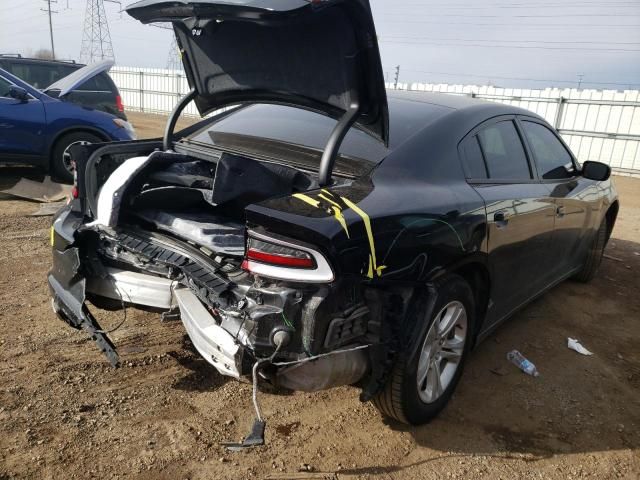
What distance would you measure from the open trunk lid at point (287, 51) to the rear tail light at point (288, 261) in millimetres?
877

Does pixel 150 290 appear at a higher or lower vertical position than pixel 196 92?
lower

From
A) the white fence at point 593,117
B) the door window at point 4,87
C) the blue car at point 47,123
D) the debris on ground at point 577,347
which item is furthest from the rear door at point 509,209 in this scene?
the white fence at point 593,117

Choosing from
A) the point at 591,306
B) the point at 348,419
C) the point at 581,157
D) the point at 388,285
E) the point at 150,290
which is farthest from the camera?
the point at 581,157

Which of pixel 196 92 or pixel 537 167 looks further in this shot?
pixel 537 167

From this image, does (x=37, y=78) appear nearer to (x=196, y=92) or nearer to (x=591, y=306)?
(x=196, y=92)

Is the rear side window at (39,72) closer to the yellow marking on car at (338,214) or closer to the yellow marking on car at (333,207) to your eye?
the yellow marking on car at (333,207)

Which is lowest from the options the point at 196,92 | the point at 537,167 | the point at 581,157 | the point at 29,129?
the point at 581,157

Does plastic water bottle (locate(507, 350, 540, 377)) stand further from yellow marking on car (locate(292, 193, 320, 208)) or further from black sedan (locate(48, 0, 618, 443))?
yellow marking on car (locate(292, 193, 320, 208))

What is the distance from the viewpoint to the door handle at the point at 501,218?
2859 mm

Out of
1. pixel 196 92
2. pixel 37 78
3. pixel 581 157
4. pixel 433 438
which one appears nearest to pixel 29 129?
pixel 37 78

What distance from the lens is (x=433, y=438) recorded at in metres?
2.62

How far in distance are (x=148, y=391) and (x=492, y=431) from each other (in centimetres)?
186

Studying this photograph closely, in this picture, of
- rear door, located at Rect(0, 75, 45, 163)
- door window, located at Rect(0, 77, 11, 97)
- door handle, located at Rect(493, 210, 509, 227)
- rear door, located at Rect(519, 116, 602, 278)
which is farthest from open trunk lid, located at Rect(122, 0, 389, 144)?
door window, located at Rect(0, 77, 11, 97)

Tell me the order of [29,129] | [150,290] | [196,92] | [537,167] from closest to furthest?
[150,290] < [196,92] < [537,167] < [29,129]
